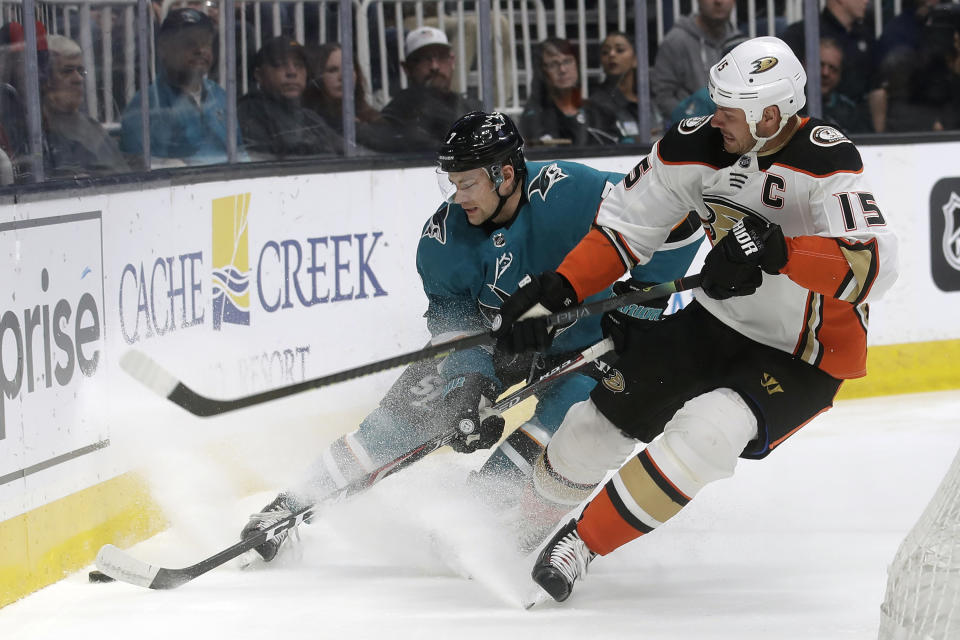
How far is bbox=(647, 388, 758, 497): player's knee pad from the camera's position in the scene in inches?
104

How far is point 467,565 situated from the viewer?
9.99 ft

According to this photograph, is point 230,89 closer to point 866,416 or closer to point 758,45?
point 758,45

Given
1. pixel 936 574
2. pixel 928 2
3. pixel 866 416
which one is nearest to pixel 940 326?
pixel 866 416

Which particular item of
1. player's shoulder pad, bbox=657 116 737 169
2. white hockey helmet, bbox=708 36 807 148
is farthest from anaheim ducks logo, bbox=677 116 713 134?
white hockey helmet, bbox=708 36 807 148

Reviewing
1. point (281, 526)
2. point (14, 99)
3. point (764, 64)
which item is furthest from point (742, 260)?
point (14, 99)

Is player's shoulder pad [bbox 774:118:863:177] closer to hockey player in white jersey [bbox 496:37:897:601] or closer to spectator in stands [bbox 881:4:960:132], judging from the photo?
hockey player in white jersey [bbox 496:37:897:601]

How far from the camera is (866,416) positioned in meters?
4.93

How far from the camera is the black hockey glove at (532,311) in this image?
2.81 metres

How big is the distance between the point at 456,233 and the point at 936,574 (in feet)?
4.70

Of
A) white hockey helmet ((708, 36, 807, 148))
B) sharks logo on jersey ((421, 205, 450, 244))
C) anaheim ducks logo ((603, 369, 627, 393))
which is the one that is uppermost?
white hockey helmet ((708, 36, 807, 148))

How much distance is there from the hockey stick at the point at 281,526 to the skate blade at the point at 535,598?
463 mm

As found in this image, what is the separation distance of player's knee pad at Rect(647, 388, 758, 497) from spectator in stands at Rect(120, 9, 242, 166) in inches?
76.3

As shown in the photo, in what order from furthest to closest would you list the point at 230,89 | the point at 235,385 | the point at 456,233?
the point at 230,89
the point at 235,385
the point at 456,233

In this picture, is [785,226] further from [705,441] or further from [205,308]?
[205,308]
